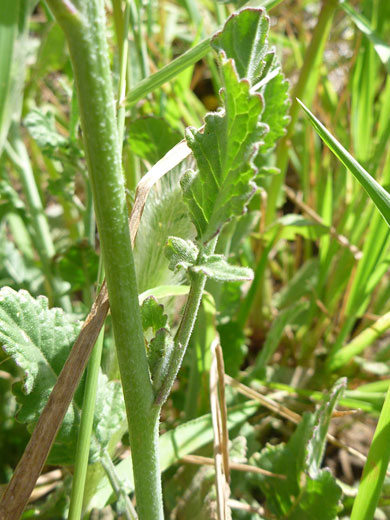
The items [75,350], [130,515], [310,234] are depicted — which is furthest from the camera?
[310,234]

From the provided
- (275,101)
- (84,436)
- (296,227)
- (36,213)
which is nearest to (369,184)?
(275,101)

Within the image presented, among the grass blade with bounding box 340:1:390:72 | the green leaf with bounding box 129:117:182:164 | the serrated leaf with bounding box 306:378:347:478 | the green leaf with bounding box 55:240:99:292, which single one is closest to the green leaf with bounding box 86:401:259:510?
the serrated leaf with bounding box 306:378:347:478

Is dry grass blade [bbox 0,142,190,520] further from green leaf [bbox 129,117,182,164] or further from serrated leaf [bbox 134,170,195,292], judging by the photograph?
green leaf [bbox 129,117,182,164]

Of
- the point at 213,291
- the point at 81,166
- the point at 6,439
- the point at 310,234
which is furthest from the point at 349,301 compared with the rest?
the point at 6,439

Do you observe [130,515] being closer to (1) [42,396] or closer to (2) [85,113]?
(1) [42,396]

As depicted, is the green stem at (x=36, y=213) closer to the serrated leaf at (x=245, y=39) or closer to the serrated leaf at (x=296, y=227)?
the serrated leaf at (x=296, y=227)

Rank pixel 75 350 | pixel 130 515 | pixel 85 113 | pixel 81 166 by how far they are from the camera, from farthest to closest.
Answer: pixel 81 166 < pixel 130 515 < pixel 75 350 < pixel 85 113
